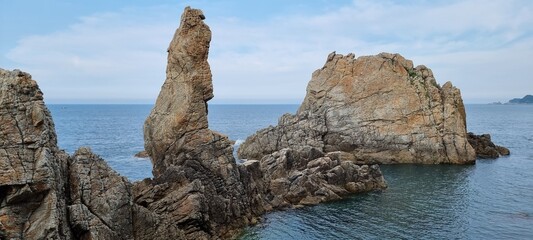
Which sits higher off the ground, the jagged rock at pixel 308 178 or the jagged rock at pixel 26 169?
the jagged rock at pixel 26 169

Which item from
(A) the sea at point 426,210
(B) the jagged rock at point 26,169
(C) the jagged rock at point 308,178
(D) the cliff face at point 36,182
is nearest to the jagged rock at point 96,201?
(D) the cliff face at point 36,182

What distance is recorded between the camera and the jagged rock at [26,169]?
86.5 ft

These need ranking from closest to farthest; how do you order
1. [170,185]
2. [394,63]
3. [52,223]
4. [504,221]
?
1. [52,223]
2. [170,185]
3. [504,221]
4. [394,63]

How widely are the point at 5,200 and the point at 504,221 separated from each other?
143ft

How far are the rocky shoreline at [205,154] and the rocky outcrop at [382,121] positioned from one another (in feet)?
0.61

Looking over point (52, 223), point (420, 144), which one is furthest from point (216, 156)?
point (420, 144)

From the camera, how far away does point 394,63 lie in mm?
90688

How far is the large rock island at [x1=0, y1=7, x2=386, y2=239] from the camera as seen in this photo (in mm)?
26906

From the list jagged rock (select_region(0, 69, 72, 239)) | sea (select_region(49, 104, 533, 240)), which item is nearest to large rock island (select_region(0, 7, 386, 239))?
jagged rock (select_region(0, 69, 72, 239))

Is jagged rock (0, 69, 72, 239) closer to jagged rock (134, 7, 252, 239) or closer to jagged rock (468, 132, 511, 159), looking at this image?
jagged rock (134, 7, 252, 239)

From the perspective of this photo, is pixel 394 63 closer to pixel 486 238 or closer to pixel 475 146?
pixel 475 146

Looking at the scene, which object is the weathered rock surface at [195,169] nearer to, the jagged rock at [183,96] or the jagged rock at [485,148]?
the jagged rock at [183,96]

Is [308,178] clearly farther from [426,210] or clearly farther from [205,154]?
[205,154]

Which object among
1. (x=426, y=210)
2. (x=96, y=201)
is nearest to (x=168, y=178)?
(x=96, y=201)
